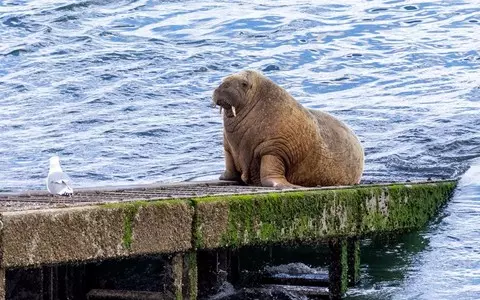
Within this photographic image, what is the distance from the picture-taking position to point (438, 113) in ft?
65.3

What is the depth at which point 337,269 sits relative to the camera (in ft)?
30.1

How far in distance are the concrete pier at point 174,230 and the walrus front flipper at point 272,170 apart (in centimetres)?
44

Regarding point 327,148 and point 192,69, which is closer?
point 327,148

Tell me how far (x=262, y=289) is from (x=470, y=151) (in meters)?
7.82

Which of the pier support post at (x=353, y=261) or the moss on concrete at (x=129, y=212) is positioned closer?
the moss on concrete at (x=129, y=212)

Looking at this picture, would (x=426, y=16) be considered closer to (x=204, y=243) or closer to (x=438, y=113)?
(x=438, y=113)

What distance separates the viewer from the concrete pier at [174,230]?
5.95 m

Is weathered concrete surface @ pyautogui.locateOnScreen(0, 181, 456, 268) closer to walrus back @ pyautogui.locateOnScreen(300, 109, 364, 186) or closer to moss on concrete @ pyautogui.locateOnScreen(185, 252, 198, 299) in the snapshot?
moss on concrete @ pyautogui.locateOnScreen(185, 252, 198, 299)

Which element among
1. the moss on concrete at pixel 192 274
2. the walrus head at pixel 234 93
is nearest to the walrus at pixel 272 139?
the walrus head at pixel 234 93

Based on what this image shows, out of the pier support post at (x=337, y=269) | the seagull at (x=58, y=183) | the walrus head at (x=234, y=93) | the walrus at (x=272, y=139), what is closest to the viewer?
the seagull at (x=58, y=183)

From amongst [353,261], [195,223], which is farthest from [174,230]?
[353,261]

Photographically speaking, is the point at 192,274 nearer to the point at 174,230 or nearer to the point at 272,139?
the point at 174,230

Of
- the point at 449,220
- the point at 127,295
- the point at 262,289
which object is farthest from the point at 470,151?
the point at 127,295

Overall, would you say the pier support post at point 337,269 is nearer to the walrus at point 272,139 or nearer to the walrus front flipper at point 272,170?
the walrus front flipper at point 272,170
